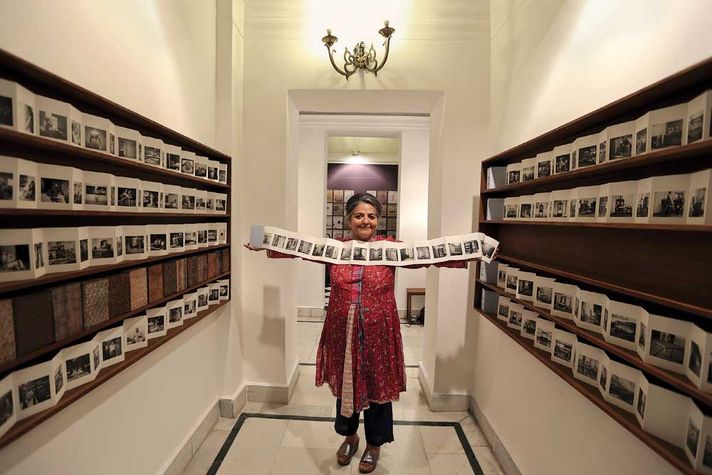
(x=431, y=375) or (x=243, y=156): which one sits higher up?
(x=243, y=156)

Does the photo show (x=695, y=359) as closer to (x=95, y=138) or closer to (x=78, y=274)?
(x=78, y=274)

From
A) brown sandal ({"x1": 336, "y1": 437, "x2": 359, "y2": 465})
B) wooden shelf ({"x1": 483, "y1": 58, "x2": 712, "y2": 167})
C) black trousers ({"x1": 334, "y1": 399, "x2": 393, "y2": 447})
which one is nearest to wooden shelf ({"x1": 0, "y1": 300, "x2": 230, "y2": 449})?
black trousers ({"x1": 334, "y1": 399, "x2": 393, "y2": 447})

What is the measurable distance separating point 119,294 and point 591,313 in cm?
172

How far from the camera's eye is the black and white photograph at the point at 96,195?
38.4 inches

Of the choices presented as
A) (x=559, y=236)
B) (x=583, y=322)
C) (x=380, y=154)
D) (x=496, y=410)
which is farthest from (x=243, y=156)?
(x=380, y=154)

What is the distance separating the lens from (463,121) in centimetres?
206

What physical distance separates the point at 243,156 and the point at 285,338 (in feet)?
4.52

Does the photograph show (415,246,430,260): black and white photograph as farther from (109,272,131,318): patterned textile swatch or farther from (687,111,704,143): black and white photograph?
(109,272,131,318): patterned textile swatch

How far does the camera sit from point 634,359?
2.69 ft

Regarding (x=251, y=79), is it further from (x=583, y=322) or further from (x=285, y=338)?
(x=583, y=322)

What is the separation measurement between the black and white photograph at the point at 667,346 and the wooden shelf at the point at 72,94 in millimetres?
1759

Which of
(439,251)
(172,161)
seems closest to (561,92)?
(439,251)

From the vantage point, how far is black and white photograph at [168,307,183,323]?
143 centimetres

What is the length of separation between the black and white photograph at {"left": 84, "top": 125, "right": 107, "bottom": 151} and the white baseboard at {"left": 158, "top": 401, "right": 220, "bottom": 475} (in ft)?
4.99
